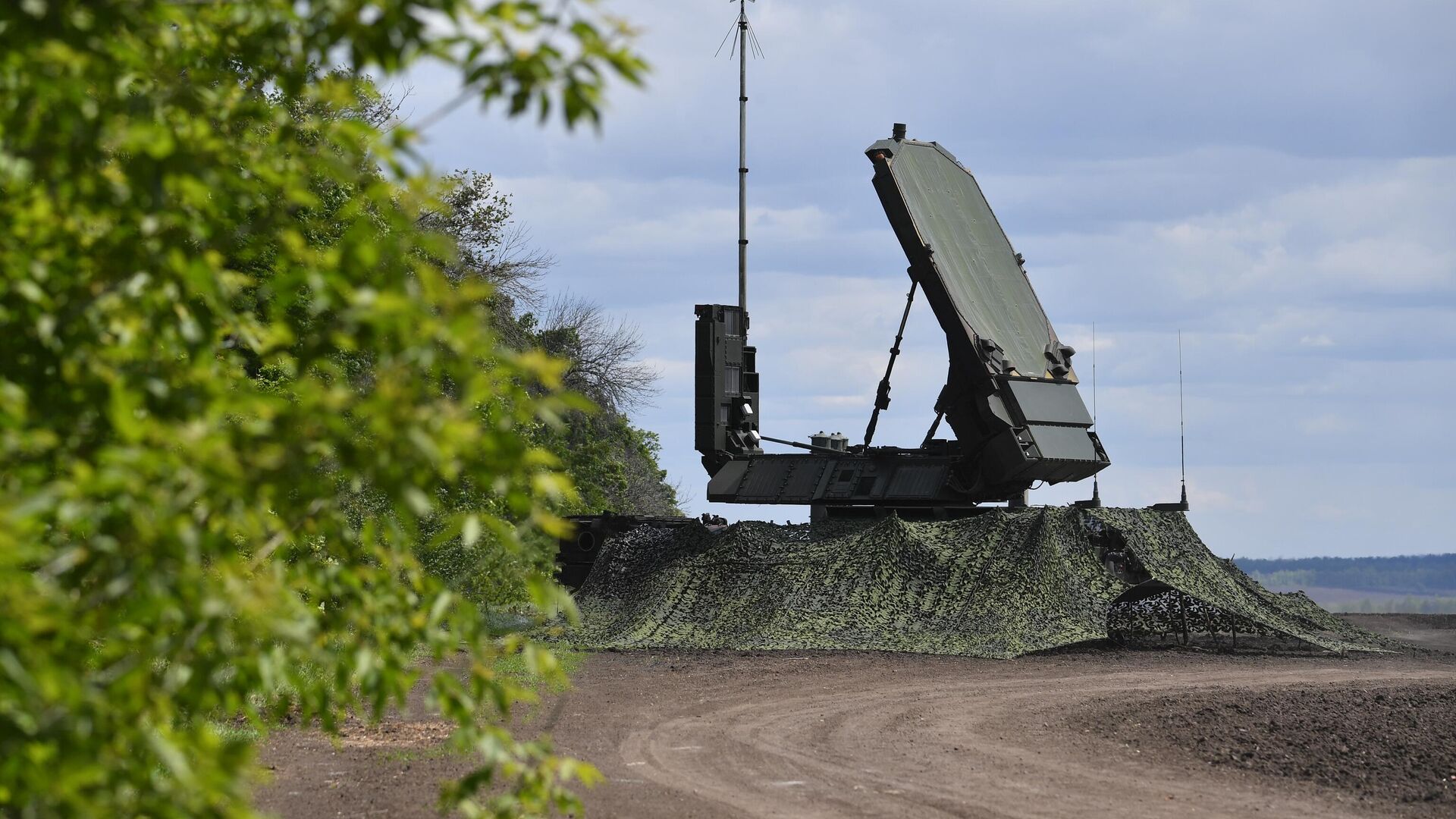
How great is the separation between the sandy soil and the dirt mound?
0.22 ft

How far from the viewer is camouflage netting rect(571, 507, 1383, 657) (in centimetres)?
1939

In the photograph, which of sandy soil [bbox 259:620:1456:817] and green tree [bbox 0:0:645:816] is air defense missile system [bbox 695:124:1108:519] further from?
green tree [bbox 0:0:645:816]

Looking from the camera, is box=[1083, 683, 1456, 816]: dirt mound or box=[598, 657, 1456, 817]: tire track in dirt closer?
box=[598, 657, 1456, 817]: tire track in dirt

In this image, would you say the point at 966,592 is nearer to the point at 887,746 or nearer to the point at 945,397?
Result: the point at 945,397

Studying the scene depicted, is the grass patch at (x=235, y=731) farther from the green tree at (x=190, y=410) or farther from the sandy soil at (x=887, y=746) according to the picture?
the green tree at (x=190, y=410)

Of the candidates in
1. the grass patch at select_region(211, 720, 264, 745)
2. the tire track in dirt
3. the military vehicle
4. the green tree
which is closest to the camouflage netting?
the military vehicle

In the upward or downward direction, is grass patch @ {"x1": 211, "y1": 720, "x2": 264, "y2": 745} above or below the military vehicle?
below

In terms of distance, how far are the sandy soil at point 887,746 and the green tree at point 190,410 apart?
4.94 metres

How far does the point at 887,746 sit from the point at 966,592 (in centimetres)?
874

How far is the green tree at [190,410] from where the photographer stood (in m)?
3.18

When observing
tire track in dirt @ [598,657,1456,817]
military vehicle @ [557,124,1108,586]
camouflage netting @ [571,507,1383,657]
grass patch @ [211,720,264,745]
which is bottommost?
grass patch @ [211,720,264,745]

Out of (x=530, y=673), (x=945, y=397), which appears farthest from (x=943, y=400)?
(x=530, y=673)

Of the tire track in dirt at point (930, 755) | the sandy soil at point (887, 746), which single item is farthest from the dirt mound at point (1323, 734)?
the tire track in dirt at point (930, 755)

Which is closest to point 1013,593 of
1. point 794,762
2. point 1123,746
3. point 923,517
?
point 923,517
